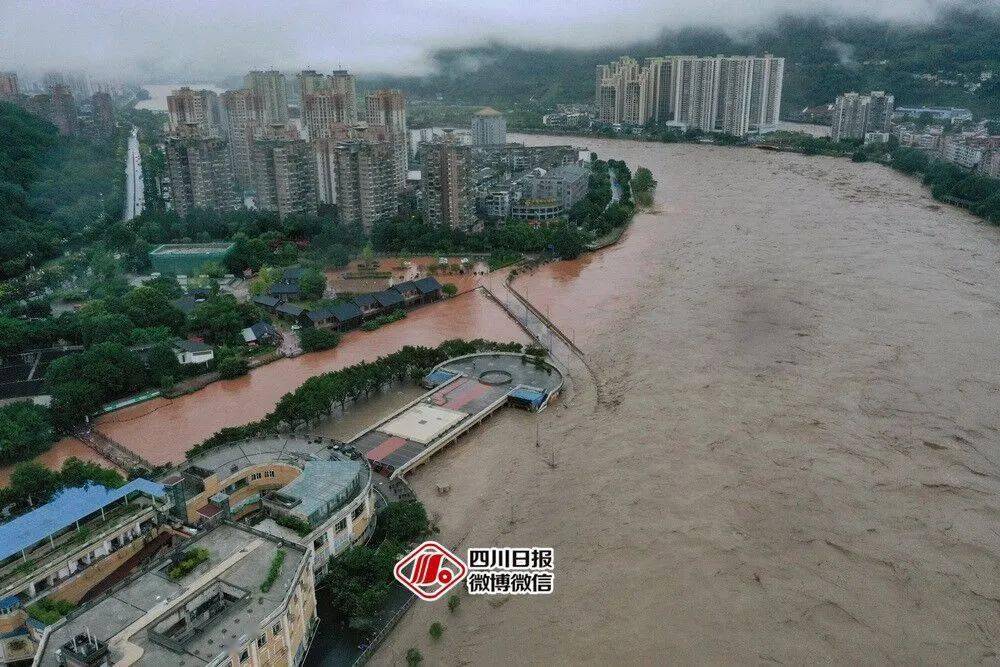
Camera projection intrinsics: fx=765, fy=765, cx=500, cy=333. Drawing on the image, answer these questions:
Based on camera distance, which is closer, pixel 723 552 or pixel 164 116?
pixel 723 552

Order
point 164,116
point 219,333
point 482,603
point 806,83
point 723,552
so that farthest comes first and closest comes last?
point 806,83 < point 164,116 < point 219,333 < point 723,552 < point 482,603

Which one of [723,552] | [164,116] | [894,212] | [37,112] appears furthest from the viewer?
[164,116]

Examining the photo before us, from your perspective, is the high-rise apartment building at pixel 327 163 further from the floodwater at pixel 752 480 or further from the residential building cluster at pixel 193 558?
the residential building cluster at pixel 193 558

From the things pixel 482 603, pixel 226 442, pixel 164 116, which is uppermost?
pixel 164 116

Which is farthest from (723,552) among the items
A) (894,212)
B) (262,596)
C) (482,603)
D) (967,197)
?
(967,197)

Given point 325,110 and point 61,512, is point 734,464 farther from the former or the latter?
point 325,110

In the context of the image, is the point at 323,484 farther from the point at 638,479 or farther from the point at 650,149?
the point at 650,149

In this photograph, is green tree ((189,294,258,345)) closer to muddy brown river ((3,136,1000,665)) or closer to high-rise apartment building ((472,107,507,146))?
muddy brown river ((3,136,1000,665))
